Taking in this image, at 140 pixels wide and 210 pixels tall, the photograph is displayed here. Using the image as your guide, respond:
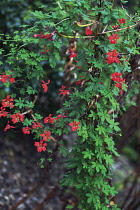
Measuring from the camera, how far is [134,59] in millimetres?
1921

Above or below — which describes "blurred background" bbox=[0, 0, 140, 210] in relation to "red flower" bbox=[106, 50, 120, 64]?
below

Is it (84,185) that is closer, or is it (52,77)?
(84,185)

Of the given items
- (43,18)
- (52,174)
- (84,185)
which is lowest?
(52,174)

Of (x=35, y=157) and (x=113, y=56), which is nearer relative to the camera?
(x=113, y=56)

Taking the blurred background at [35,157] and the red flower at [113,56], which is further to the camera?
the blurred background at [35,157]

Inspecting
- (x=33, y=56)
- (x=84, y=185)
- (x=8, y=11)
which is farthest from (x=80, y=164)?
(x=8, y=11)

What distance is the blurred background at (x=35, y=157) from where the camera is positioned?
2.48 meters

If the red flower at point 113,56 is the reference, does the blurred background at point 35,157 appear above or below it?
below

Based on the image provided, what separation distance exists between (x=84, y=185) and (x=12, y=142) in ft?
6.62

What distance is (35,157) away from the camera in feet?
11.8

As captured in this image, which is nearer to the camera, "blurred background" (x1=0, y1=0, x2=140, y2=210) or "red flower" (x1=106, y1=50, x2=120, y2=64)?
"red flower" (x1=106, y1=50, x2=120, y2=64)

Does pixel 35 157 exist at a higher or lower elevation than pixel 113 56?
lower

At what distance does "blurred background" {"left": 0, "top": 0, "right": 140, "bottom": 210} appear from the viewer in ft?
8.15

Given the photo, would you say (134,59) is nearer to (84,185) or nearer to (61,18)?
(61,18)
